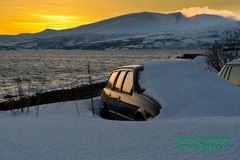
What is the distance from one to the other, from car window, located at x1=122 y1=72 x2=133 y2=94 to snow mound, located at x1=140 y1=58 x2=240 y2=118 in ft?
0.78

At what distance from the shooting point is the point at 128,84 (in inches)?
258

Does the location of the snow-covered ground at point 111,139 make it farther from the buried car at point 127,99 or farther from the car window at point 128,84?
the car window at point 128,84

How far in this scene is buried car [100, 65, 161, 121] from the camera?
220 inches

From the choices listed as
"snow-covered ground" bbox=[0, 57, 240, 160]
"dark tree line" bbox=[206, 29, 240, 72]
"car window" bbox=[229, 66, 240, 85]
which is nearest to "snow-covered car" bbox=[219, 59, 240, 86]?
"car window" bbox=[229, 66, 240, 85]

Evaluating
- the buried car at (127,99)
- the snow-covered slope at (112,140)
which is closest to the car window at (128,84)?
the buried car at (127,99)

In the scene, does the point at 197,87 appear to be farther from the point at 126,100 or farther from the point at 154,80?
the point at 126,100

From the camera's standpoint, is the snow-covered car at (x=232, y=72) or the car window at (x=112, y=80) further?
the snow-covered car at (x=232, y=72)

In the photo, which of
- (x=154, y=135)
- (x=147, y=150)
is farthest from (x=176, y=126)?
(x=147, y=150)

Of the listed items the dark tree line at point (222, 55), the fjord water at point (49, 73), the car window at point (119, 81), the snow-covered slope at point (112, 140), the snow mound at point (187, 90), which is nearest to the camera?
the snow-covered slope at point (112, 140)

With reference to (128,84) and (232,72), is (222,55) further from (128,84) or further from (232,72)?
(128,84)

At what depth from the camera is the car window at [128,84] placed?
6393 mm

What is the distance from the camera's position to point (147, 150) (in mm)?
2752

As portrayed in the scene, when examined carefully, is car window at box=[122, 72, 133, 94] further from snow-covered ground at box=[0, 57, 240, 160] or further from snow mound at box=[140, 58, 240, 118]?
snow-covered ground at box=[0, 57, 240, 160]

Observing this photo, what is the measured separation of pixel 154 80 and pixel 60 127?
270 centimetres
